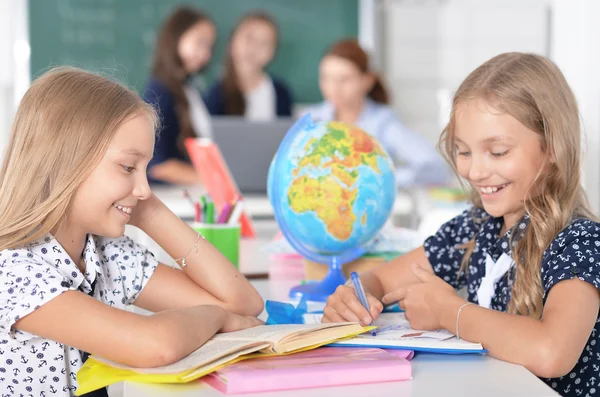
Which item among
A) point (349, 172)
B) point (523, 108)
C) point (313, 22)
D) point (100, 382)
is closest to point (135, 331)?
point (100, 382)

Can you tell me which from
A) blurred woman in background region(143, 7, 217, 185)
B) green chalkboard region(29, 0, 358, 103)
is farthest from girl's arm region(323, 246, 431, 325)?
green chalkboard region(29, 0, 358, 103)

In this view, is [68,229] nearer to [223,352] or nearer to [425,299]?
[223,352]

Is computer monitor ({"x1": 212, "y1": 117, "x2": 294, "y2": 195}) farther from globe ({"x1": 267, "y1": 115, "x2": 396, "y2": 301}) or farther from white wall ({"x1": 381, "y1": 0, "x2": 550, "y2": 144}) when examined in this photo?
white wall ({"x1": 381, "y1": 0, "x2": 550, "y2": 144})

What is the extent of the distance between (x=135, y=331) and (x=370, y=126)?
3.16 meters

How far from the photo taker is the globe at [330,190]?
1.51 meters

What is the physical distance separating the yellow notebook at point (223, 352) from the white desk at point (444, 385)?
0.6 inches

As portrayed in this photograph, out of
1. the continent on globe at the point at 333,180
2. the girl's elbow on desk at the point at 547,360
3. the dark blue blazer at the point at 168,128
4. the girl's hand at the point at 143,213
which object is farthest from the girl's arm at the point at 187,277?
the dark blue blazer at the point at 168,128

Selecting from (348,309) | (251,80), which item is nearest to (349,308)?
(348,309)

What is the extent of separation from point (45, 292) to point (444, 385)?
536 millimetres

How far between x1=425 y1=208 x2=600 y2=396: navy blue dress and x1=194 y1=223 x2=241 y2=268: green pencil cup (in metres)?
0.48

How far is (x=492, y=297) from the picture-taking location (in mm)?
1386

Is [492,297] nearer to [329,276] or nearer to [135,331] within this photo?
[329,276]

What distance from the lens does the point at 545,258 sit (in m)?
1.24

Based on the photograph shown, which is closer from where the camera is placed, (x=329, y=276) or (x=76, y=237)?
(x=76, y=237)
